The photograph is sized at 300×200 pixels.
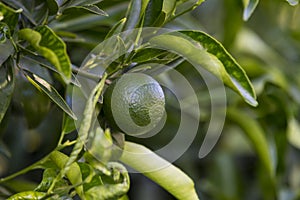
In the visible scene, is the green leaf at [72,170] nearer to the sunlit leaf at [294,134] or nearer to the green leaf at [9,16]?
the green leaf at [9,16]

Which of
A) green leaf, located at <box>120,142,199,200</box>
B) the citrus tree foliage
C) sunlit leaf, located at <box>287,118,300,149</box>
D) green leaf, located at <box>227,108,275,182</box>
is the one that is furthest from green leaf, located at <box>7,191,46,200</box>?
sunlit leaf, located at <box>287,118,300,149</box>

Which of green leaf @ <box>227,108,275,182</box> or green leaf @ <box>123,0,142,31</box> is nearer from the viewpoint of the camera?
green leaf @ <box>123,0,142,31</box>

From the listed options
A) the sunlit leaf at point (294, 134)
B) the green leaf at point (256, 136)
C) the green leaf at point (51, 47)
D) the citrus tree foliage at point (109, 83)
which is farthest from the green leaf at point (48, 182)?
the sunlit leaf at point (294, 134)

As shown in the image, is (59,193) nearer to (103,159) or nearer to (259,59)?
(103,159)

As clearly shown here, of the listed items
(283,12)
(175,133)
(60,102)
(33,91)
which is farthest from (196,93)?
(60,102)

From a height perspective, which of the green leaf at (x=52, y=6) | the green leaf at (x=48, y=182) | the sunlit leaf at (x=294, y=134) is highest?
the green leaf at (x=52, y=6)

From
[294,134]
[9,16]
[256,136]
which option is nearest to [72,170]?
[9,16]

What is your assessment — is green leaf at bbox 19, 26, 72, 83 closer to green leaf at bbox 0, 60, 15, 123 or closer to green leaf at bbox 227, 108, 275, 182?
green leaf at bbox 0, 60, 15, 123
